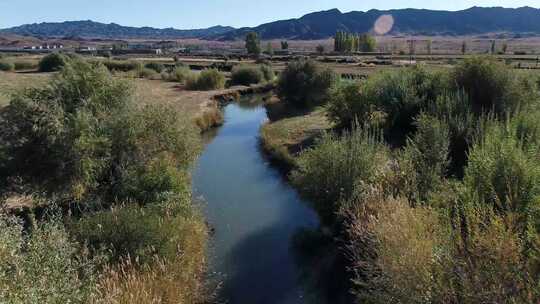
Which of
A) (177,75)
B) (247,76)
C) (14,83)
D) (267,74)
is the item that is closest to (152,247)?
(14,83)

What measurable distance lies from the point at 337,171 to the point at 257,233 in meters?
4.24

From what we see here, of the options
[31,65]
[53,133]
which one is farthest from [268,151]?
[31,65]

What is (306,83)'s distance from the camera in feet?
147

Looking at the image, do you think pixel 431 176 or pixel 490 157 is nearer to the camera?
pixel 490 157

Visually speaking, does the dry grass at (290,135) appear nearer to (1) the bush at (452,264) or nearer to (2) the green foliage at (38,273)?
(1) the bush at (452,264)

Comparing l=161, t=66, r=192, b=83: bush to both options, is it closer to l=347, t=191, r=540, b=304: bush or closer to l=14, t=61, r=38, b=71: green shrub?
l=14, t=61, r=38, b=71: green shrub

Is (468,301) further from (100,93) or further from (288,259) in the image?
(100,93)

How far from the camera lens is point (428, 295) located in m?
7.37

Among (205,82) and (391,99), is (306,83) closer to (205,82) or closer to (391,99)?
(391,99)

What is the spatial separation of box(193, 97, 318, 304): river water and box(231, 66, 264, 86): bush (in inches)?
1419

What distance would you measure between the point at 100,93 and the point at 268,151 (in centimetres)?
1401

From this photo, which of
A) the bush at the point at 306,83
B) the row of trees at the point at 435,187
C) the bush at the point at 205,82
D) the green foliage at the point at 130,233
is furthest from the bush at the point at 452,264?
the bush at the point at 205,82

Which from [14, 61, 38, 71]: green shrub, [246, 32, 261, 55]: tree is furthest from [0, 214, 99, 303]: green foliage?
[246, 32, 261, 55]: tree

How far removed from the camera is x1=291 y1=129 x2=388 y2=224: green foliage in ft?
49.1
